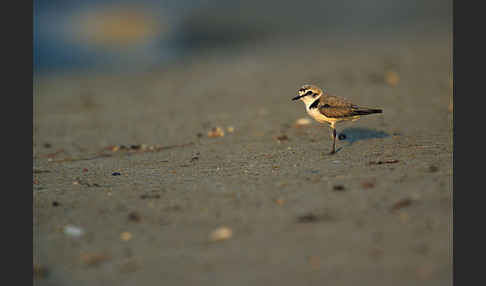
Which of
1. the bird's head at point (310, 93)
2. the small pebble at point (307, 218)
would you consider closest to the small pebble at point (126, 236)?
the small pebble at point (307, 218)

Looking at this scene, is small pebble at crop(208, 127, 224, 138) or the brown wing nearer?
the brown wing

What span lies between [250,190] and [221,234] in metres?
0.96

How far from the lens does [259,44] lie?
19.4 m

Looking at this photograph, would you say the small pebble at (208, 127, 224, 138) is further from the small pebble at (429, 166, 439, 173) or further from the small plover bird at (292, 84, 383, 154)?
the small pebble at (429, 166, 439, 173)

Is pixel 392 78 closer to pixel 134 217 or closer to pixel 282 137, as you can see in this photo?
pixel 282 137

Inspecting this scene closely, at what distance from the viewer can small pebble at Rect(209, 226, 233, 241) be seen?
3.80m

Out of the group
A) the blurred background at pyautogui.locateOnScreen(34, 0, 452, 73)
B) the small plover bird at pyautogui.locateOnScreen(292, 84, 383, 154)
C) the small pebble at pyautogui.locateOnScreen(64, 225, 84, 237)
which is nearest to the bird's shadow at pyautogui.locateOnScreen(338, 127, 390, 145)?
the small plover bird at pyautogui.locateOnScreen(292, 84, 383, 154)

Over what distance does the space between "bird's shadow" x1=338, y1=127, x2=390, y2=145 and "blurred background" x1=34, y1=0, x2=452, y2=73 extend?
33.7 feet

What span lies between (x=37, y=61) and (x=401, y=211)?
58.5ft

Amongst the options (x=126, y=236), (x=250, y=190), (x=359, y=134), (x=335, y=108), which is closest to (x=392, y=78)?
(x=359, y=134)

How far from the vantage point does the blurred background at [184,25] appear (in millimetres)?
18812

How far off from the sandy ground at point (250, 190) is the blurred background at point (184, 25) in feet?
26.0

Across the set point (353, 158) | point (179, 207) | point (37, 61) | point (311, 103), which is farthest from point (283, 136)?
point (37, 61)

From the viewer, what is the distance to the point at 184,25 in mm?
23266
